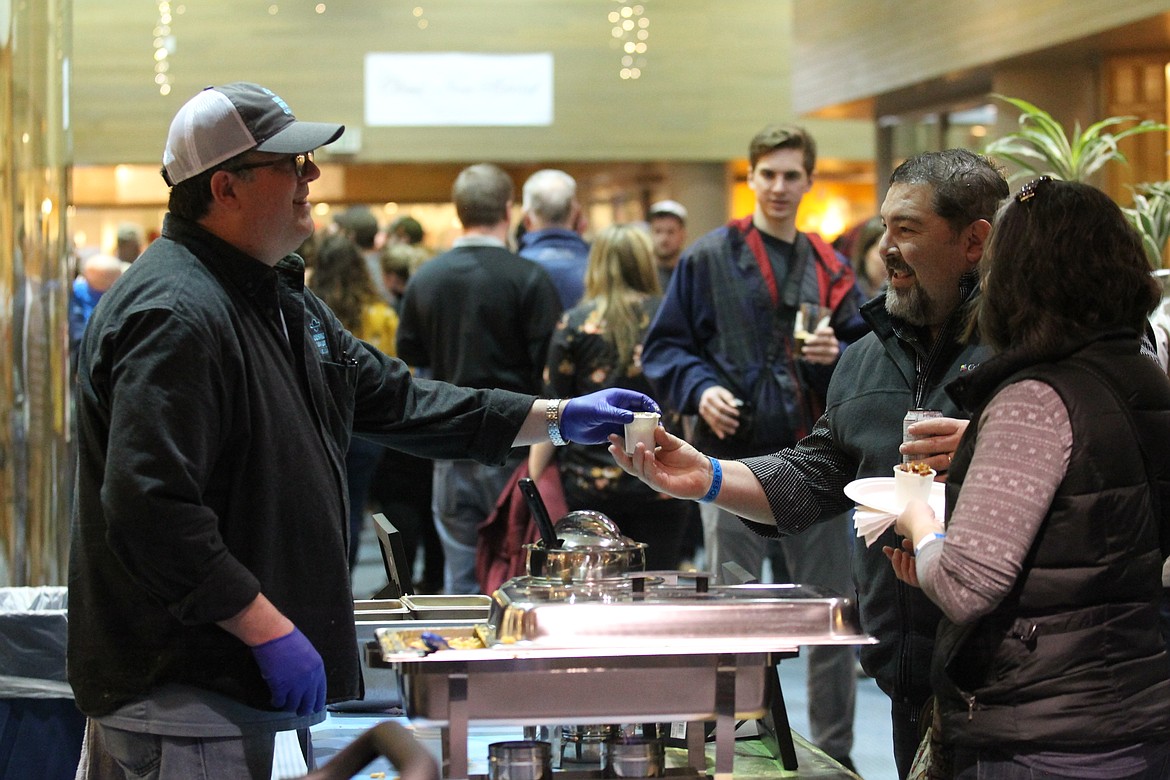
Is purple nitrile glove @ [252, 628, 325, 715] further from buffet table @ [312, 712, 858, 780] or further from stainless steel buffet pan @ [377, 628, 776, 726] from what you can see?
buffet table @ [312, 712, 858, 780]

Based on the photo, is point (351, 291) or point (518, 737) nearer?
point (518, 737)

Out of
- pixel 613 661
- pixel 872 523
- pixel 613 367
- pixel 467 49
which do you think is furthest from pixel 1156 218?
pixel 467 49

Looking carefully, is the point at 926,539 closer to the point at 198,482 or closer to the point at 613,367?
the point at 198,482

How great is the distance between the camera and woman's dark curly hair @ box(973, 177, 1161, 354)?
1.85m

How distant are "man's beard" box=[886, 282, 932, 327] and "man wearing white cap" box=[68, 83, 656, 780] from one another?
1009 millimetres

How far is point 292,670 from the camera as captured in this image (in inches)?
73.9

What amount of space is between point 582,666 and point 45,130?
299 centimetres

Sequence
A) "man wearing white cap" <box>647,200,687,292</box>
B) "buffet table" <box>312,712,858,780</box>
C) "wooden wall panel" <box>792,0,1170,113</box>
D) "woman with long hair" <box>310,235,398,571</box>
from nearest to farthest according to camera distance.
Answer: "buffet table" <box>312,712,858,780</box> → "woman with long hair" <box>310,235,398,571</box> → "wooden wall panel" <box>792,0,1170,113</box> → "man wearing white cap" <box>647,200,687,292</box>

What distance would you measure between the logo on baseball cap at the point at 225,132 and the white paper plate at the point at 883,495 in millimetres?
969

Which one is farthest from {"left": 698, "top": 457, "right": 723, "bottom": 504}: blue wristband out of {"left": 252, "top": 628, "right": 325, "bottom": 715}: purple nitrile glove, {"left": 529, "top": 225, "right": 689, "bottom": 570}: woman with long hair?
{"left": 529, "top": 225, "right": 689, "bottom": 570}: woman with long hair

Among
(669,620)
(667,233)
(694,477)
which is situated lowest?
(669,620)

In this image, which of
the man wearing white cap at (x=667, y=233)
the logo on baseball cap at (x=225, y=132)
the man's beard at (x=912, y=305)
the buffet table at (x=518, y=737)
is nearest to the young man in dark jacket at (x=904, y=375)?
the man's beard at (x=912, y=305)

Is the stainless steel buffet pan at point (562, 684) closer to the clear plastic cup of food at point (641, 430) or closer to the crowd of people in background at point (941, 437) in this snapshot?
the crowd of people in background at point (941, 437)

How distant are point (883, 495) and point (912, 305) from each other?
0.50m
